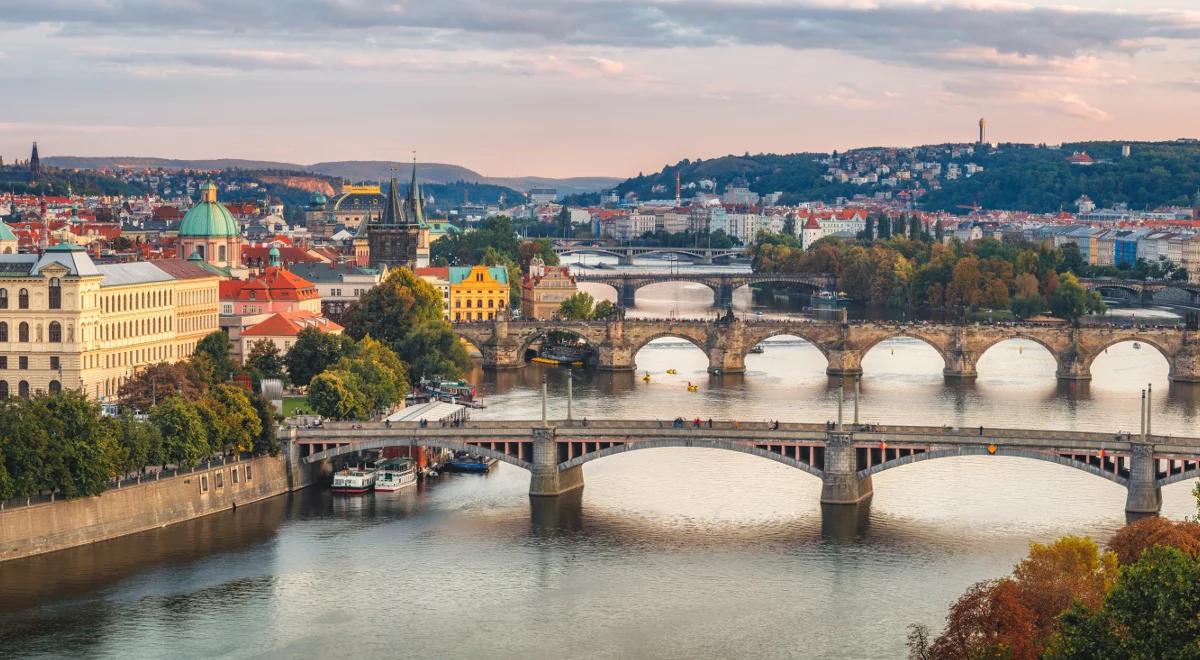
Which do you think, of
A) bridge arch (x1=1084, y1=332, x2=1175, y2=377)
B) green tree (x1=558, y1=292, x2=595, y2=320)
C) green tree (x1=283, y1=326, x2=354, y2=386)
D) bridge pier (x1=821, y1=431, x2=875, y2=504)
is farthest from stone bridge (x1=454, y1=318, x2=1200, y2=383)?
bridge pier (x1=821, y1=431, x2=875, y2=504)

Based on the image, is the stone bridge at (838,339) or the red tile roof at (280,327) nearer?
the red tile roof at (280,327)

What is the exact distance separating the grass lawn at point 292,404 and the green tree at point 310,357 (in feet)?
6.70

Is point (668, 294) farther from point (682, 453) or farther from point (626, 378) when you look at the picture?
point (682, 453)

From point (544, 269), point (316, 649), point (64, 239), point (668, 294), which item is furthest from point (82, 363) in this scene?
point (668, 294)

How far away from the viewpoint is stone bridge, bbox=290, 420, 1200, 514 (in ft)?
135

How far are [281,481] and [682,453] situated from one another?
10.7 metres

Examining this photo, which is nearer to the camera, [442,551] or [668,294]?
[442,551]

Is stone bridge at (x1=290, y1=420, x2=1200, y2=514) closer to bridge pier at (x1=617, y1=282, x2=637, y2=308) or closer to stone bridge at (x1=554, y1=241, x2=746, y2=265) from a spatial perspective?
bridge pier at (x1=617, y1=282, x2=637, y2=308)

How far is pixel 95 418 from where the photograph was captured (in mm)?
39625

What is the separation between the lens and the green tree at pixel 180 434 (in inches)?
1622

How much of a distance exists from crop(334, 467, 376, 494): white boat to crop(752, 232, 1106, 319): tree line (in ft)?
166

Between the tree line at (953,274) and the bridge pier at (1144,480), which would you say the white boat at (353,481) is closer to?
the bridge pier at (1144,480)

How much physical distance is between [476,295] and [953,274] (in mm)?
26714

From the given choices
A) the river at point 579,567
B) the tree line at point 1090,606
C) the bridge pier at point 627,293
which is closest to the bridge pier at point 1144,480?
the river at point 579,567
